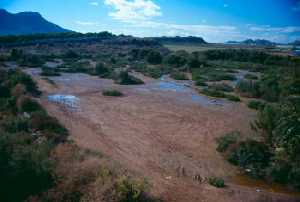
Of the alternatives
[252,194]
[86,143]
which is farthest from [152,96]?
[252,194]

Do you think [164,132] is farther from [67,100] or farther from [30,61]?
[30,61]

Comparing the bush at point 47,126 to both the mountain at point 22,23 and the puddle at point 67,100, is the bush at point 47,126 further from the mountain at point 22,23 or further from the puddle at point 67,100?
the mountain at point 22,23

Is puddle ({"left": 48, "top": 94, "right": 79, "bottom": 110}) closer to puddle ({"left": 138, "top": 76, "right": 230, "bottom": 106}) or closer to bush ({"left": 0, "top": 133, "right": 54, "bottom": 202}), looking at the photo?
puddle ({"left": 138, "top": 76, "right": 230, "bottom": 106})

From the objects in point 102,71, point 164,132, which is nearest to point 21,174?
point 164,132

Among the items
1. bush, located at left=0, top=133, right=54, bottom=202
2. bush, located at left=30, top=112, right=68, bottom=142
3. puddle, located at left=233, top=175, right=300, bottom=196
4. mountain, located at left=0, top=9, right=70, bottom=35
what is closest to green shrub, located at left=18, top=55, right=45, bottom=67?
bush, located at left=30, top=112, right=68, bottom=142

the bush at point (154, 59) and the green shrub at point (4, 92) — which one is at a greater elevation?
the bush at point (154, 59)

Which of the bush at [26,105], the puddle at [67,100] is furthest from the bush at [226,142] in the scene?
the puddle at [67,100]
